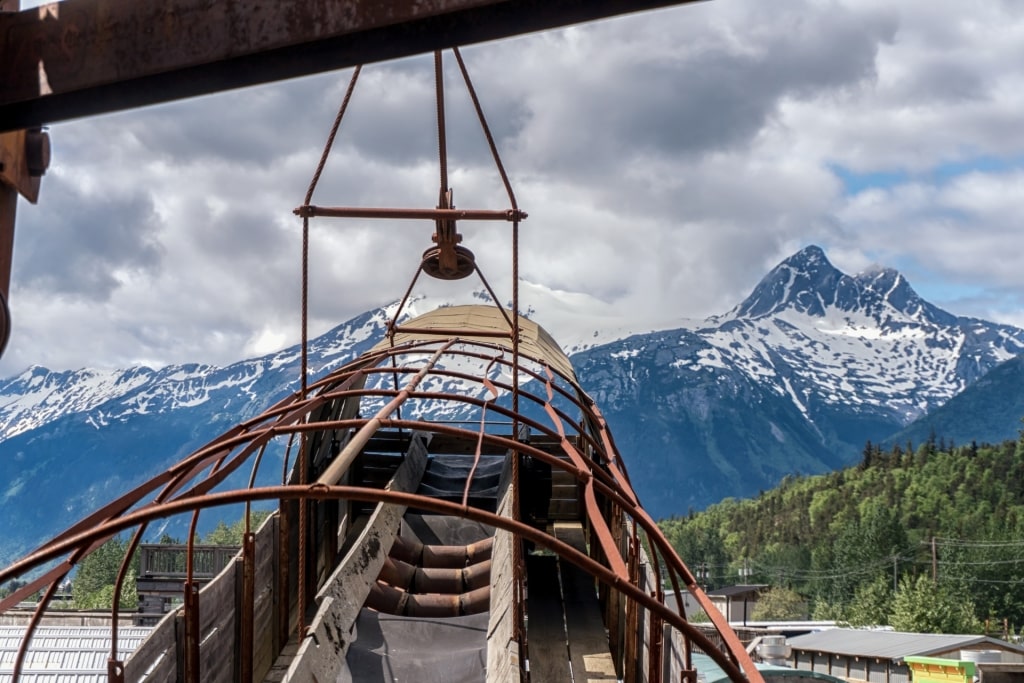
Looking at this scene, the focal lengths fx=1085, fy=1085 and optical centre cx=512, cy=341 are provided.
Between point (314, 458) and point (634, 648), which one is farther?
point (314, 458)

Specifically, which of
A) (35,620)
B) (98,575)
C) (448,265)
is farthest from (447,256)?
(98,575)

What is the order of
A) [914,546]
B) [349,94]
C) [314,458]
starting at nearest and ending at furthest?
[349,94] < [314,458] < [914,546]

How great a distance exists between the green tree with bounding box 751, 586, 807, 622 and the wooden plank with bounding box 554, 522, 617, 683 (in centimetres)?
9921

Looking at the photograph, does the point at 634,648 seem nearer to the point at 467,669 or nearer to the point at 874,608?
the point at 467,669

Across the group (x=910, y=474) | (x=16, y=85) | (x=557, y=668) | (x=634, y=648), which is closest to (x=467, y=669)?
(x=557, y=668)

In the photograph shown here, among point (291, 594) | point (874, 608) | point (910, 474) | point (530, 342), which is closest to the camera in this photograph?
point (291, 594)

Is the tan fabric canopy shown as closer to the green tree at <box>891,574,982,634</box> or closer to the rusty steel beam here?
the rusty steel beam

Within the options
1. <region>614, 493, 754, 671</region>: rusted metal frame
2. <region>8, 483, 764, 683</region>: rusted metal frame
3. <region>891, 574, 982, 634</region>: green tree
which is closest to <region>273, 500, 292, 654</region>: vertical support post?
<region>614, 493, 754, 671</region>: rusted metal frame

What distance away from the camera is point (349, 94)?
381 inches

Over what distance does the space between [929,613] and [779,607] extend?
3891 cm

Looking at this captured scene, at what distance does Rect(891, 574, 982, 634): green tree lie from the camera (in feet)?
236

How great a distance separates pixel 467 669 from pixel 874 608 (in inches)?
3295

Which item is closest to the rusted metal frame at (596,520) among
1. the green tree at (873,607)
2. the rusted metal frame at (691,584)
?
the rusted metal frame at (691,584)

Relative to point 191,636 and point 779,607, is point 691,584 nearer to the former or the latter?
point 191,636
